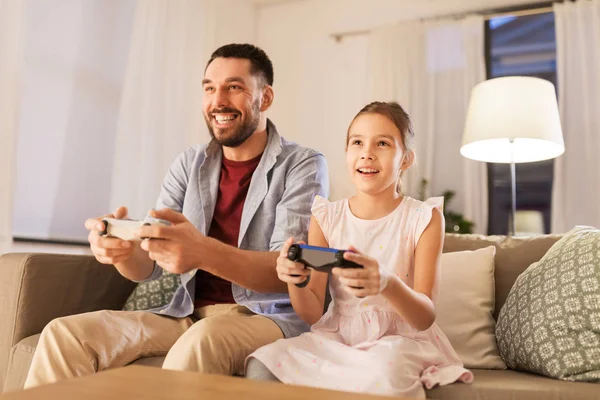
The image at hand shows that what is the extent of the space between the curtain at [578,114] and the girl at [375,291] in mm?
2910

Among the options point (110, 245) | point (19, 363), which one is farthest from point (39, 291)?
point (110, 245)

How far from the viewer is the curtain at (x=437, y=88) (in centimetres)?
440

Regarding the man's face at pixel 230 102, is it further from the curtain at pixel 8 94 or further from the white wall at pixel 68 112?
the white wall at pixel 68 112

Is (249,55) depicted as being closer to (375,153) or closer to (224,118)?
(224,118)

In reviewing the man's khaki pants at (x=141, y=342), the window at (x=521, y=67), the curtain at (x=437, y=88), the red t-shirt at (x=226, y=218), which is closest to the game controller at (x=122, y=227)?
the man's khaki pants at (x=141, y=342)

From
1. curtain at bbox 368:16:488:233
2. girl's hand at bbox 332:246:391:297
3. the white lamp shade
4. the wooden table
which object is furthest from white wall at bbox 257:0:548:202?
the wooden table

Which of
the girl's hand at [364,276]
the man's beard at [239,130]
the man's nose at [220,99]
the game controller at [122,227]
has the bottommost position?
the girl's hand at [364,276]

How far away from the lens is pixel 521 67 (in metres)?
4.67

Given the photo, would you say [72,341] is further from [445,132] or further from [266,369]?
[445,132]

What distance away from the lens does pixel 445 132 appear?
4.50 metres

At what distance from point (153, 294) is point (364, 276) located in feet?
3.27

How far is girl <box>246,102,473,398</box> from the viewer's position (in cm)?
117

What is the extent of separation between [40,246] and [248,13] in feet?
9.59

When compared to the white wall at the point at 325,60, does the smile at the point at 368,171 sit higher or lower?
lower
